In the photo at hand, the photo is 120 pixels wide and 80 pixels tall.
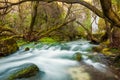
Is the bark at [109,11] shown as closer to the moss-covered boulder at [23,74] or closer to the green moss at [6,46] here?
the moss-covered boulder at [23,74]

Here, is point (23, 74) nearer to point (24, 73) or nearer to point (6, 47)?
point (24, 73)

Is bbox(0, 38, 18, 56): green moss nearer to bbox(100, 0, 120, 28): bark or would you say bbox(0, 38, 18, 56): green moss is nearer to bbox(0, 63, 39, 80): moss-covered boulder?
bbox(0, 63, 39, 80): moss-covered boulder

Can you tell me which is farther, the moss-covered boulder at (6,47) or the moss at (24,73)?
the moss-covered boulder at (6,47)

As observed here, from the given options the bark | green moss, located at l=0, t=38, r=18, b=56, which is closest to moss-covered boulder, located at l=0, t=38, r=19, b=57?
green moss, located at l=0, t=38, r=18, b=56

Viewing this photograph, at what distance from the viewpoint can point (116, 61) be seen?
857cm

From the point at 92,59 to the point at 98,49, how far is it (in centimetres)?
241

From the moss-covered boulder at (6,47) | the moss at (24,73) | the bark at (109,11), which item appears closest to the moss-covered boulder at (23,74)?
the moss at (24,73)

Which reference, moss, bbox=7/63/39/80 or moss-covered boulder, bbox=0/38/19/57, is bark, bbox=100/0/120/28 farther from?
moss-covered boulder, bbox=0/38/19/57

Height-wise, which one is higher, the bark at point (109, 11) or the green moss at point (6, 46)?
the bark at point (109, 11)

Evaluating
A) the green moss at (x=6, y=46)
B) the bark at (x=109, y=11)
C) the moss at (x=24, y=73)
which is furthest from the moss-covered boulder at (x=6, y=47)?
the bark at (x=109, y=11)

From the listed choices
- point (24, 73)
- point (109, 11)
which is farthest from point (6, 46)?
point (109, 11)

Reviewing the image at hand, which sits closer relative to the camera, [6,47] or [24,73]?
[24,73]

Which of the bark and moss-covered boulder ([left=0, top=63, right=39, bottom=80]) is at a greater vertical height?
the bark

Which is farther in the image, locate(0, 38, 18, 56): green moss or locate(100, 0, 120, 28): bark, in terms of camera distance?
locate(0, 38, 18, 56): green moss
